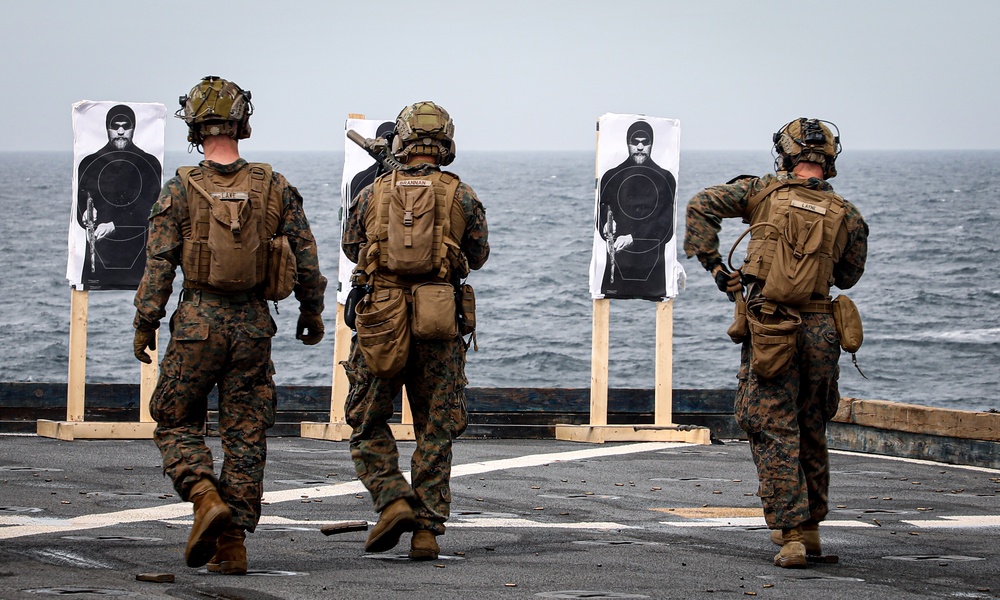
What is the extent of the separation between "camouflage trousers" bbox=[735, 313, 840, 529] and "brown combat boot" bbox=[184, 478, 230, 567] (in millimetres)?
2639

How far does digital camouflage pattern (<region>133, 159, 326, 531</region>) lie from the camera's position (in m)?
6.68

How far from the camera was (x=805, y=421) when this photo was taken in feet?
24.6

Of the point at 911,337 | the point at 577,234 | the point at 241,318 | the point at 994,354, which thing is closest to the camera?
the point at 241,318

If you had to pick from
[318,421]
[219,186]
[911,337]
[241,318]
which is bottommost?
[911,337]

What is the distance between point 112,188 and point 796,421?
7337 millimetres

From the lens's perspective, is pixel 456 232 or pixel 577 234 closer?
pixel 456 232

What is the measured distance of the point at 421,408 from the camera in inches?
291

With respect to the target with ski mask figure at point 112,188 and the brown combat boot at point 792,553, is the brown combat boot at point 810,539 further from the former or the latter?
the target with ski mask figure at point 112,188

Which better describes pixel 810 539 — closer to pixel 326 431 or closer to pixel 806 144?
pixel 806 144

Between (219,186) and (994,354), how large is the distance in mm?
38358

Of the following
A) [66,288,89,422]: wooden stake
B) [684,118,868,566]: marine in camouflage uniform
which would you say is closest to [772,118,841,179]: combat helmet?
[684,118,868,566]: marine in camouflage uniform

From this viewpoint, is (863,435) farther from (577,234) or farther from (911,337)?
(577,234)

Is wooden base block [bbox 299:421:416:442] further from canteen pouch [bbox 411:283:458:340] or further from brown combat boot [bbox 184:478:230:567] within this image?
brown combat boot [bbox 184:478:230:567]

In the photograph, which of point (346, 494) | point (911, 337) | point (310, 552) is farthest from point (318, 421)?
point (911, 337)
